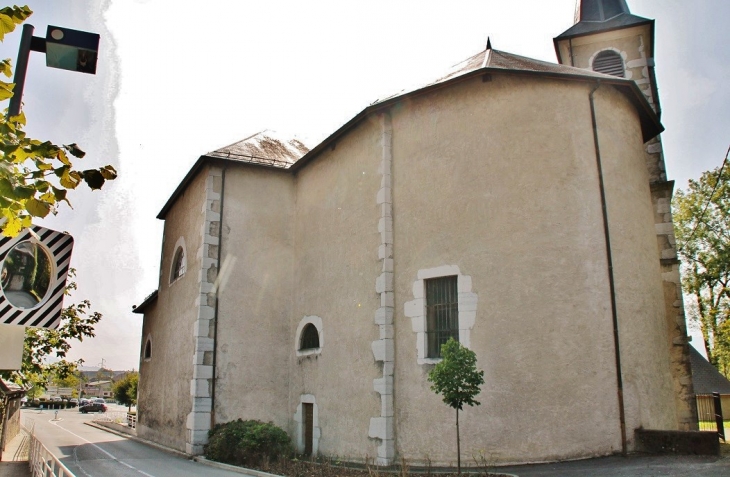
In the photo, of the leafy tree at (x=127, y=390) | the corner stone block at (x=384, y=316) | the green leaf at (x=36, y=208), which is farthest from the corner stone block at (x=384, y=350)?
the leafy tree at (x=127, y=390)

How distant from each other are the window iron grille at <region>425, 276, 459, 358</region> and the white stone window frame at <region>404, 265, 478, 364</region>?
122 millimetres

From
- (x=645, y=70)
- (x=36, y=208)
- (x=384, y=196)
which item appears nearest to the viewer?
(x=36, y=208)

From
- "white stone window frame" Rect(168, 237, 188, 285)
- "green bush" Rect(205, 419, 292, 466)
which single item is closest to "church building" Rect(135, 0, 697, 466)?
"green bush" Rect(205, 419, 292, 466)

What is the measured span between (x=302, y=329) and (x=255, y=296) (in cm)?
172

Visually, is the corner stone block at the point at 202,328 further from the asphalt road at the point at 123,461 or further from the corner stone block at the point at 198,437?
the asphalt road at the point at 123,461

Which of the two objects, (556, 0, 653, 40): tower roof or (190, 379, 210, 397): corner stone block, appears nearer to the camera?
(190, 379, 210, 397): corner stone block

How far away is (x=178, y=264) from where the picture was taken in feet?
65.7

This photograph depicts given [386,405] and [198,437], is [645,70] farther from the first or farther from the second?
[198,437]

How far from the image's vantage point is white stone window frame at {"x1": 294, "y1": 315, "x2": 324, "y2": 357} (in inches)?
593

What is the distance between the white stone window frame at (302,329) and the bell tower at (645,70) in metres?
8.31

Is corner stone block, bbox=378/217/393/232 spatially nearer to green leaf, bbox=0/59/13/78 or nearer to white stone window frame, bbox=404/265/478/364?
white stone window frame, bbox=404/265/478/364

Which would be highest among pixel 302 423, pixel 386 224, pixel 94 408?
pixel 386 224

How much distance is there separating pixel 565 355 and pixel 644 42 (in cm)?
1241

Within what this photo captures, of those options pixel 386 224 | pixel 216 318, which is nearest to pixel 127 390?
pixel 216 318
